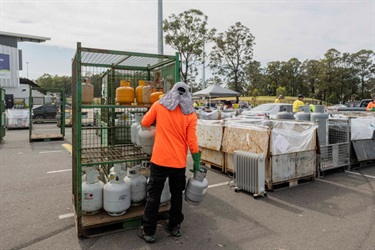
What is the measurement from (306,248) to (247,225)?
877 mm

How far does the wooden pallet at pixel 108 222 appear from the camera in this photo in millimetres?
3477

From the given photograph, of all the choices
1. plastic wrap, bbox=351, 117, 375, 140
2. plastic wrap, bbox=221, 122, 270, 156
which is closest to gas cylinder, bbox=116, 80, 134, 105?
plastic wrap, bbox=221, 122, 270, 156

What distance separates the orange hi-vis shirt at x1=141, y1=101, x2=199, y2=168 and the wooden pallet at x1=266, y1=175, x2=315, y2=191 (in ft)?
9.14

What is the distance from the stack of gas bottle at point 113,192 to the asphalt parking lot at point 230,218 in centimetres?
38

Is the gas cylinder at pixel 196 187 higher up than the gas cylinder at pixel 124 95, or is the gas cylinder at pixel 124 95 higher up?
the gas cylinder at pixel 124 95

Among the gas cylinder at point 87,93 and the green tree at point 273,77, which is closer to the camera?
the gas cylinder at point 87,93

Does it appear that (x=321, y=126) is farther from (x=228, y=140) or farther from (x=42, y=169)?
(x=42, y=169)

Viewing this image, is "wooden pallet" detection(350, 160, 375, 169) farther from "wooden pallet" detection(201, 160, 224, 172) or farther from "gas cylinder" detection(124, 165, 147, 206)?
"gas cylinder" detection(124, 165, 147, 206)

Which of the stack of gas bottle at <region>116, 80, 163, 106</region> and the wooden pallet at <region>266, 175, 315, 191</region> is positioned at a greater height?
the stack of gas bottle at <region>116, 80, 163, 106</region>

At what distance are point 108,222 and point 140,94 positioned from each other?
1.88 meters

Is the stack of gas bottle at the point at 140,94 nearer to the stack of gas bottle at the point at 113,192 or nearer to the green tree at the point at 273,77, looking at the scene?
the stack of gas bottle at the point at 113,192

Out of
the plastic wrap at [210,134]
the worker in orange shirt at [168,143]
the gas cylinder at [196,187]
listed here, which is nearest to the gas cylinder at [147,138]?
the worker in orange shirt at [168,143]

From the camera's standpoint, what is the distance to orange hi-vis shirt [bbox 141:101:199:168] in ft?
10.8

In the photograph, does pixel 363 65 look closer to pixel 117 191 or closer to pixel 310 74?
pixel 310 74
